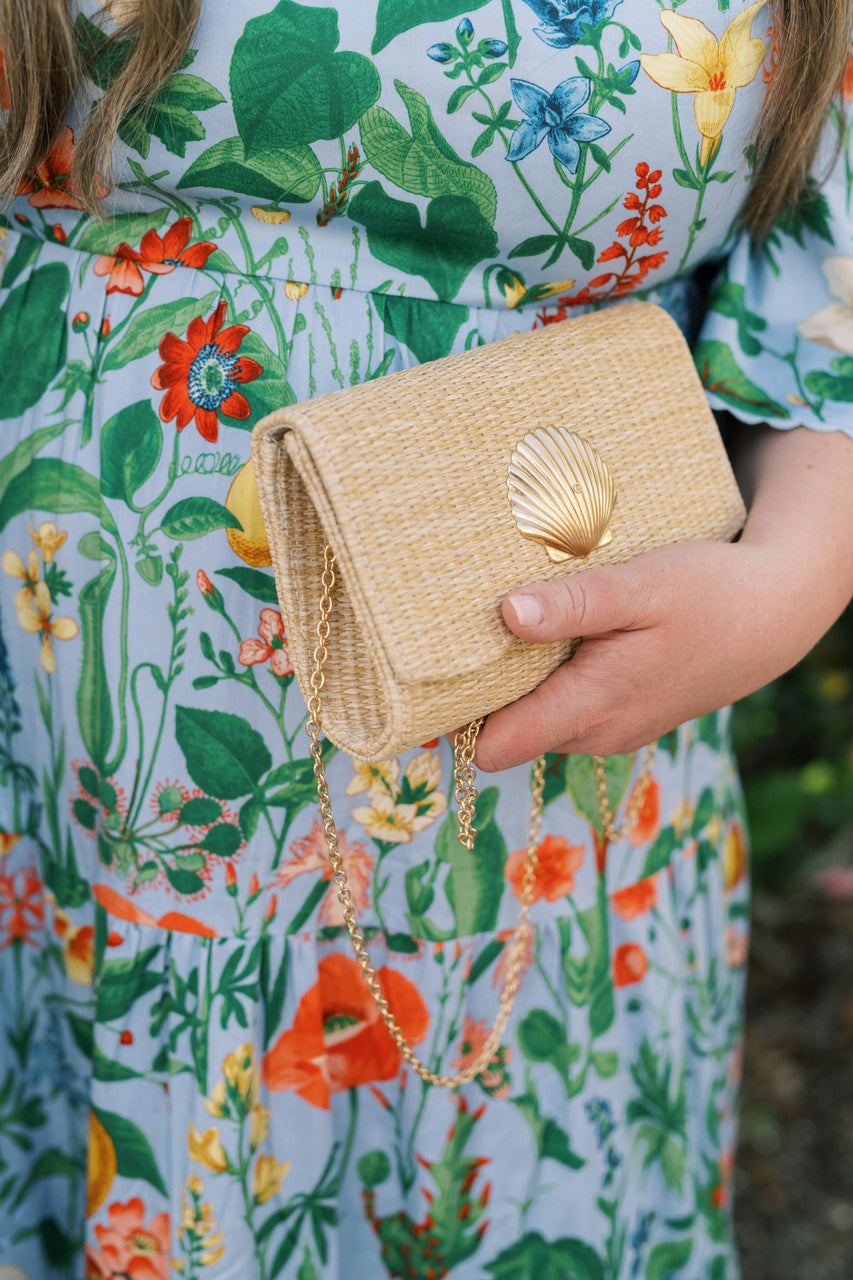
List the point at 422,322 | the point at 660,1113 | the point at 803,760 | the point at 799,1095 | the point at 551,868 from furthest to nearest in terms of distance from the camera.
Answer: the point at 803,760, the point at 799,1095, the point at 660,1113, the point at 551,868, the point at 422,322

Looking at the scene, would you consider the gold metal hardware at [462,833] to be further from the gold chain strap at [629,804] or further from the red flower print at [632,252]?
the red flower print at [632,252]

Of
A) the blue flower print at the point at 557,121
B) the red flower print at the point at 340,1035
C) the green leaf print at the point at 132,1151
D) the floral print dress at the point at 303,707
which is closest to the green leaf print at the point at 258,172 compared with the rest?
the floral print dress at the point at 303,707

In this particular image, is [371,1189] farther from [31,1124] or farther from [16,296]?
[16,296]

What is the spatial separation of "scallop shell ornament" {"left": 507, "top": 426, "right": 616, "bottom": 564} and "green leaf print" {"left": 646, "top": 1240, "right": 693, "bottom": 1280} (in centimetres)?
69

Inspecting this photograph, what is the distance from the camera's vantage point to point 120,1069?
28.3 inches

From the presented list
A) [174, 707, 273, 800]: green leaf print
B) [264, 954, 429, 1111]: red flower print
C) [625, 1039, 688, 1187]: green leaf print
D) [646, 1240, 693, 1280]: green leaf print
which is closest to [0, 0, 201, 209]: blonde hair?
[174, 707, 273, 800]: green leaf print

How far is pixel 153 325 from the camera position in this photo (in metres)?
0.62

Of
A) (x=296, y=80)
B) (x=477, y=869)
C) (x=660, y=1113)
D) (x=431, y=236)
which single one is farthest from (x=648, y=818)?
(x=296, y=80)

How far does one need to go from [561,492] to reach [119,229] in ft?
1.09

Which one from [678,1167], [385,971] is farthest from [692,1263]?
[385,971]

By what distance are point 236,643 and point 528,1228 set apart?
0.56 m

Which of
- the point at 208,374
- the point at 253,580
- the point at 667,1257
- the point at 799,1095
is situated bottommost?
the point at 799,1095

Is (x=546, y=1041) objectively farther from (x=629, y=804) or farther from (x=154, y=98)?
(x=154, y=98)

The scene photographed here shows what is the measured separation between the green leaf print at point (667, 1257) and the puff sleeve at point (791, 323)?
0.74 m
